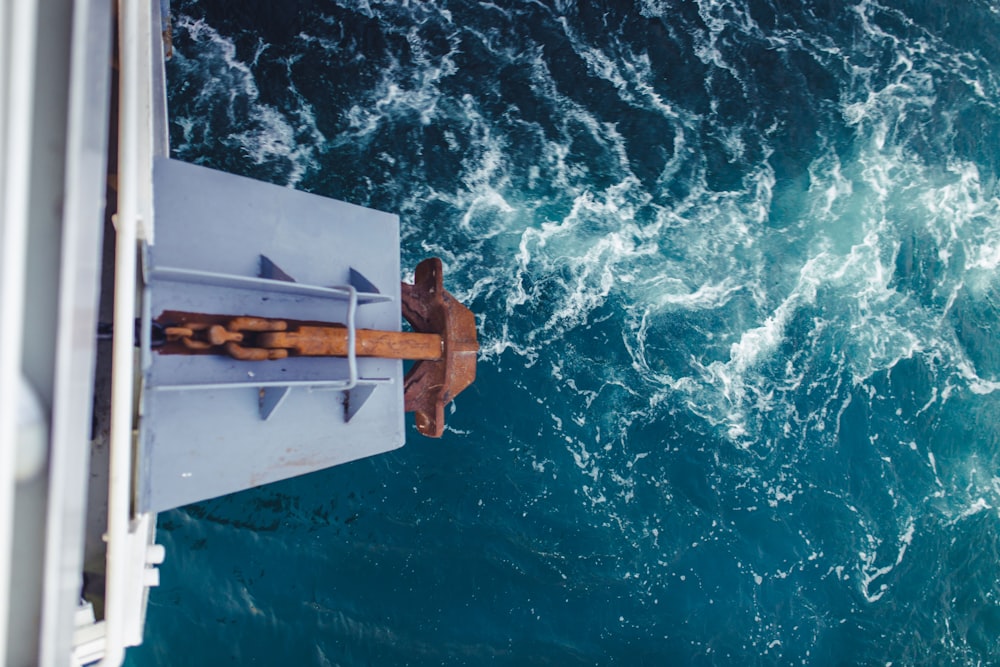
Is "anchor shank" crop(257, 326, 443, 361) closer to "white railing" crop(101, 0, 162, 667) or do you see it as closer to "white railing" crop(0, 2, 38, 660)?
"white railing" crop(101, 0, 162, 667)

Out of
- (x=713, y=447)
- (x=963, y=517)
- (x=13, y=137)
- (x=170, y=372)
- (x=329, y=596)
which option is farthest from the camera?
(x=963, y=517)

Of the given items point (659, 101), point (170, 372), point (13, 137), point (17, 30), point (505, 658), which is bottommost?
point (505, 658)

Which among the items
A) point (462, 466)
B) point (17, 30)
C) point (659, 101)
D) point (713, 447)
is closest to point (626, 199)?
point (659, 101)

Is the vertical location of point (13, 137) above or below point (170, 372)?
above

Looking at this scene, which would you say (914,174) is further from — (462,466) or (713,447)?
(462,466)

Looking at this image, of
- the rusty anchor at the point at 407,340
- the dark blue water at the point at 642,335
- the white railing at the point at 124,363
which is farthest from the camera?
the dark blue water at the point at 642,335

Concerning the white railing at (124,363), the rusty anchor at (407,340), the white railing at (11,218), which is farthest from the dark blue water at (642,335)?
the white railing at (11,218)

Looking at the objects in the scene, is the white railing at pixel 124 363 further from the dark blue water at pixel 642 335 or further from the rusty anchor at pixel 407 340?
the dark blue water at pixel 642 335
